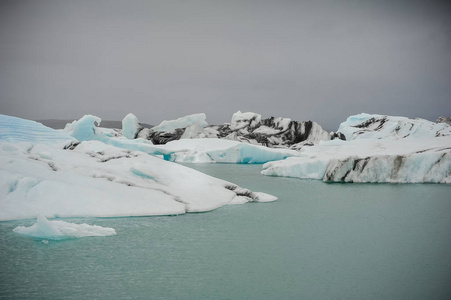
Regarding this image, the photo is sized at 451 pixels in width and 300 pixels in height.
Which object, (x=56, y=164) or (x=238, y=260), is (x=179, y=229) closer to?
(x=238, y=260)

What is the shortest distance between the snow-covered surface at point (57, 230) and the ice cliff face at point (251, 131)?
30805 mm

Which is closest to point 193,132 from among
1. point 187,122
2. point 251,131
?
point 187,122

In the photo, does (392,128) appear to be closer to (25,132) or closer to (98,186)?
(25,132)

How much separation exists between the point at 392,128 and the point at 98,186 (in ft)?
97.3

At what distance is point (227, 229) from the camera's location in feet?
23.6

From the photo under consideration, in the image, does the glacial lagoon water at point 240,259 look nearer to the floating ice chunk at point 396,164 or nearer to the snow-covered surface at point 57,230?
the snow-covered surface at point 57,230

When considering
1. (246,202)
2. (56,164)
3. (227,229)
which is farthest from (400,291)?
(56,164)

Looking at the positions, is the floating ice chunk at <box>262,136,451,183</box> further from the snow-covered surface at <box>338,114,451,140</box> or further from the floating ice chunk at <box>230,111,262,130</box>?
the floating ice chunk at <box>230,111,262,130</box>

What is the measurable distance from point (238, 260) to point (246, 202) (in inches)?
175

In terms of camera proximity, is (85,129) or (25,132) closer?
(25,132)

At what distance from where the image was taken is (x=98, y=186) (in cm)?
809

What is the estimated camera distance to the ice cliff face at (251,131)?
3825 centimetres

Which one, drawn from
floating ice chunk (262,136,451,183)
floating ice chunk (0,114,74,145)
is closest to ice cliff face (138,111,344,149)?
floating ice chunk (262,136,451,183)

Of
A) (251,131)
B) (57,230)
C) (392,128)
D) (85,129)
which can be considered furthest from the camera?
(251,131)
